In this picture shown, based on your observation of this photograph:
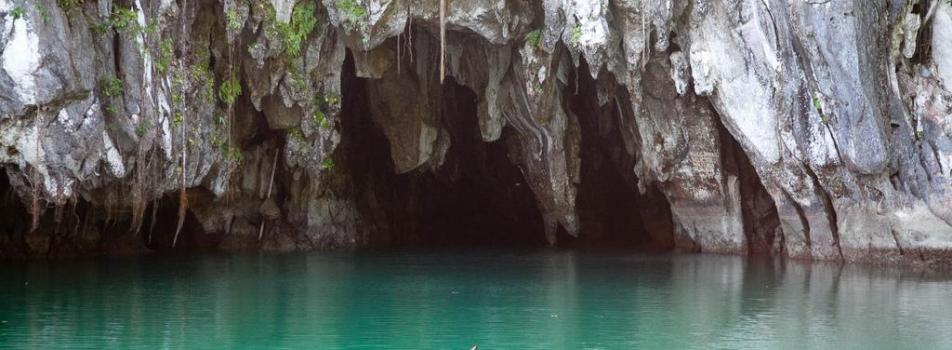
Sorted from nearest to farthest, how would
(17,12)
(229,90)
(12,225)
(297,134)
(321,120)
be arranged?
(17,12) < (229,90) < (12,225) < (321,120) < (297,134)

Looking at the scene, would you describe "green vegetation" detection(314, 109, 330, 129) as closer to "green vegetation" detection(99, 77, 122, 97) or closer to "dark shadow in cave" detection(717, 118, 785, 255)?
"green vegetation" detection(99, 77, 122, 97)

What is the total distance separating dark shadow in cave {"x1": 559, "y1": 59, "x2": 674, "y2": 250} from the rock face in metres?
0.50

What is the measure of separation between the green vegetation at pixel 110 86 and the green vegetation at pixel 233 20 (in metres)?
2.95

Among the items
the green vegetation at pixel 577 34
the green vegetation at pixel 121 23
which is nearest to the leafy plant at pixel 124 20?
the green vegetation at pixel 121 23

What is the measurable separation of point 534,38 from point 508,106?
3.11 meters

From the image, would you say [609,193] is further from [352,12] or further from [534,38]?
[352,12]

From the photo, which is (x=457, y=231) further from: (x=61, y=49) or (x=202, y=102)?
(x=61, y=49)

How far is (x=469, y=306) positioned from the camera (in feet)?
50.4

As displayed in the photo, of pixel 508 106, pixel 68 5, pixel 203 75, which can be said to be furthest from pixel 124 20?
pixel 508 106

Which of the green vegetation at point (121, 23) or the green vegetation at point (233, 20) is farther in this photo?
the green vegetation at point (233, 20)

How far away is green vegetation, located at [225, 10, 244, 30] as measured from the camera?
20.8 meters

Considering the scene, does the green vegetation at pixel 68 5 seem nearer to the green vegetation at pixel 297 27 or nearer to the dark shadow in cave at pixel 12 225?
the green vegetation at pixel 297 27

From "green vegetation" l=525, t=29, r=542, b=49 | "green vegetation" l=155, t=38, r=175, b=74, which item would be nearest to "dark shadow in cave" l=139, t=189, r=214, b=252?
"green vegetation" l=155, t=38, r=175, b=74

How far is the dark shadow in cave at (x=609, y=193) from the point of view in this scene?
28.6 m
